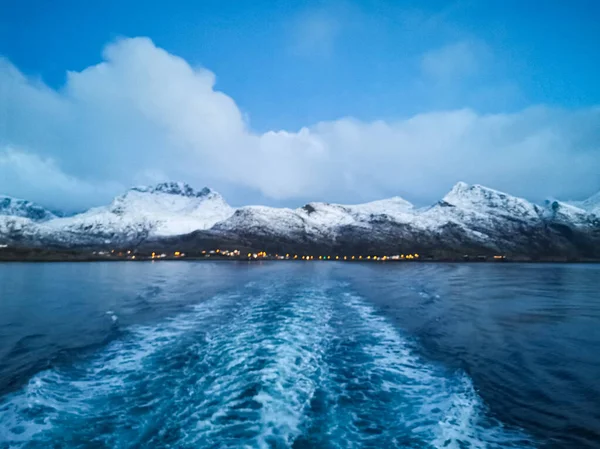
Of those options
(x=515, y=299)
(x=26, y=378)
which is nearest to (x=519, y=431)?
(x=26, y=378)

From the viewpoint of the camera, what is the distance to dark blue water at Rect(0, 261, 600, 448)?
8.29 metres

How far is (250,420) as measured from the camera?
8828 millimetres

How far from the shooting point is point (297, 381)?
11445 millimetres

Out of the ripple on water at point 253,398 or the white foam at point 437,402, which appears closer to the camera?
the ripple on water at point 253,398

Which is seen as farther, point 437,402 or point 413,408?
point 437,402

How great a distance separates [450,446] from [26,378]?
13607mm

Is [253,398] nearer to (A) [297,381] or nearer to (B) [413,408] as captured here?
(A) [297,381]

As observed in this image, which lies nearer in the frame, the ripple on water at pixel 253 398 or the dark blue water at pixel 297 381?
the ripple on water at pixel 253 398

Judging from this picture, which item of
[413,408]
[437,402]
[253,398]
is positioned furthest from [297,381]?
[437,402]

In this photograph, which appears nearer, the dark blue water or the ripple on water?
the ripple on water

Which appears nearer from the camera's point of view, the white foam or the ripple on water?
the ripple on water

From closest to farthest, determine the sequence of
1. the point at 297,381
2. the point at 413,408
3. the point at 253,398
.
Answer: the point at 413,408
the point at 253,398
the point at 297,381

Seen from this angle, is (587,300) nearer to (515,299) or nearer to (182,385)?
(515,299)

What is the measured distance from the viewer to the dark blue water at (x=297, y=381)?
829 centimetres
